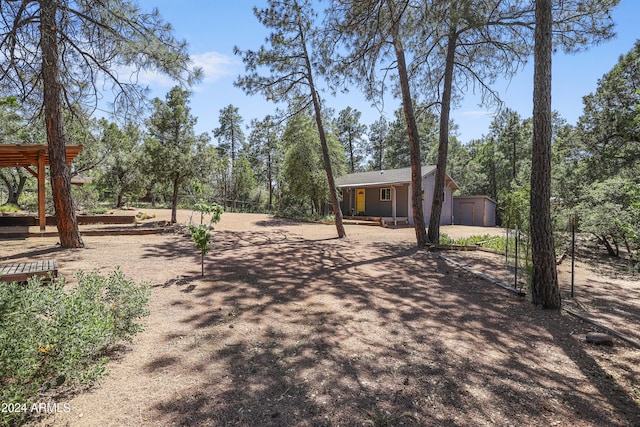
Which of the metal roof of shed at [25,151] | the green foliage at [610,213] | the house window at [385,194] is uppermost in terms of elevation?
the metal roof of shed at [25,151]

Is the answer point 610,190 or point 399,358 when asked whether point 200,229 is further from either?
point 610,190

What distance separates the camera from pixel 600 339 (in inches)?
140

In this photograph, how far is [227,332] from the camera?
11.6ft

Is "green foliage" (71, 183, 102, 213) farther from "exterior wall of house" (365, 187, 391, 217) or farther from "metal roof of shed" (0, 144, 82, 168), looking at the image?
"exterior wall of house" (365, 187, 391, 217)

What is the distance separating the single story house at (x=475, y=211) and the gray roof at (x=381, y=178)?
4.28 m

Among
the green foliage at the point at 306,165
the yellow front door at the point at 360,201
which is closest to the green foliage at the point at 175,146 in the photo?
the green foliage at the point at 306,165

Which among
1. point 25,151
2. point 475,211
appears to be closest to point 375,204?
point 475,211

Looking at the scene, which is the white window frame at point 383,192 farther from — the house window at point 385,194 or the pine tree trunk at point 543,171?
the pine tree trunk at point 543,171

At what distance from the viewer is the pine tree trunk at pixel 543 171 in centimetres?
459

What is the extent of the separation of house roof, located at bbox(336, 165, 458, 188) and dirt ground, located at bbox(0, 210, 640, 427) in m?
14.1

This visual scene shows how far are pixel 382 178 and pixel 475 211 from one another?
279 inches

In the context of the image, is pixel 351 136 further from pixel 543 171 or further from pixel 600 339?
pixel 600 339

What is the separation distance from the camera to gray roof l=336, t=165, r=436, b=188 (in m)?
19.8

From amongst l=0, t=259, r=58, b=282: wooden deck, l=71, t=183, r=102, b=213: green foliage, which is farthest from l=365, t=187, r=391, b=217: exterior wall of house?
l=0, t=259, r=58, b=282: wooden deck
